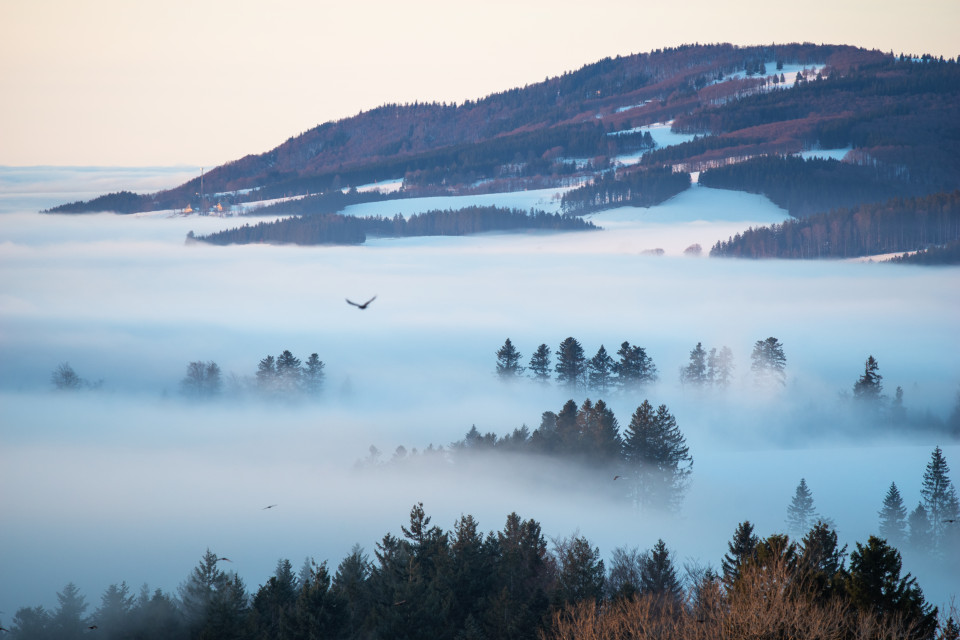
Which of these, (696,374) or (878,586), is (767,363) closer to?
(696,374)

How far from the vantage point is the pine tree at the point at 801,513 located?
55469 millimetres

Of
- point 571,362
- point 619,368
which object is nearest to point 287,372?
point 571,362

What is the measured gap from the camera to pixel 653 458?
61.8m

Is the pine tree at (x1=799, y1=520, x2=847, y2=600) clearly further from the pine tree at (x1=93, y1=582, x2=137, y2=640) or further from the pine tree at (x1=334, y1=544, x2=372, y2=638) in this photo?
the pine tree at (x1=93, y1=582, x2=137, y2=640)

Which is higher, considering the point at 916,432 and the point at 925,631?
the point at 925,631

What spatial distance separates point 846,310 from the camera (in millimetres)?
181000

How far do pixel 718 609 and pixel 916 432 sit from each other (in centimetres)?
6995

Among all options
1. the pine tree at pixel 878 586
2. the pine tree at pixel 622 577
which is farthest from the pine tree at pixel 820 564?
the pine tree at pixel 622 577

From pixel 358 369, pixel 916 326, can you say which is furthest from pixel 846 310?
pixel 358 369

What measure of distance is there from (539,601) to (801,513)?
32.7 meters

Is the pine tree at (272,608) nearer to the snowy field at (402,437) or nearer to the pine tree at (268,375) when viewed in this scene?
the snowy field at (402,437)

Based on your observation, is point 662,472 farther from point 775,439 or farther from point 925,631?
point 925,631

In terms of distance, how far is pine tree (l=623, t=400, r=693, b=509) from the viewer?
61.2 meters

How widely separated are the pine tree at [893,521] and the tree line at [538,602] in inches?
A: 782
